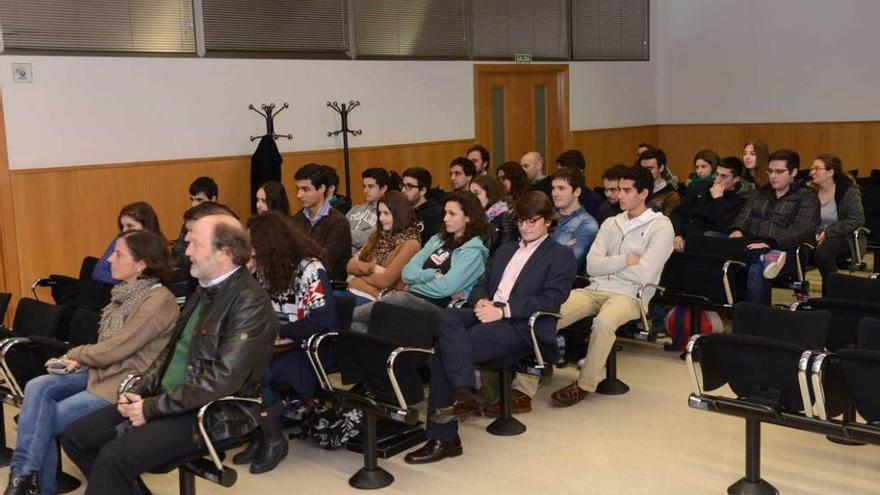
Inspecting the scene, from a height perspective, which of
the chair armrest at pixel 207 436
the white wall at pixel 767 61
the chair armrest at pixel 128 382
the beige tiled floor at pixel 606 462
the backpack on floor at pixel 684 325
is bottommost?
the beige tiled floor at pixel 606 462

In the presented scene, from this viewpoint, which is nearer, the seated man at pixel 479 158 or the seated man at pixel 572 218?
the seated man at pixel 572 218

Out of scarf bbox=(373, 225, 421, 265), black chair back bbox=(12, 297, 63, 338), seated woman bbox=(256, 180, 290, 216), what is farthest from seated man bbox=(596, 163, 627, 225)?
black chair back bbox=(12, 297, 63, 338)

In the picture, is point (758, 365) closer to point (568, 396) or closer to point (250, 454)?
point (568, 396)

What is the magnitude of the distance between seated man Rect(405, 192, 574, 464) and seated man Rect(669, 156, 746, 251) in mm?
2247

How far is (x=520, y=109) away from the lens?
11719mm

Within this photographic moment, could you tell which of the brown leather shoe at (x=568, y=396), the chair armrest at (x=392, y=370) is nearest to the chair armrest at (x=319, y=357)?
the chair armrest at (x=392, y=370)

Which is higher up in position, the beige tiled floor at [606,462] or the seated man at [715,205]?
the seated man at [715,205]

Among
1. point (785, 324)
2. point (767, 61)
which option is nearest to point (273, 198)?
point (785, 324)

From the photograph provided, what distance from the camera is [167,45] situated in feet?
26.8

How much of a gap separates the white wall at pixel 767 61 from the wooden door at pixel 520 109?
2195mm

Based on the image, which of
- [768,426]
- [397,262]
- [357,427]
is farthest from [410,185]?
[768,426]

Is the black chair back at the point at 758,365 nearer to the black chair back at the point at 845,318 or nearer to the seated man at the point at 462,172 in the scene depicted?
the black chair back at the point at 845,318

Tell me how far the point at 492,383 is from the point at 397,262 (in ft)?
3.06

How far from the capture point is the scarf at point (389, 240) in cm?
575
